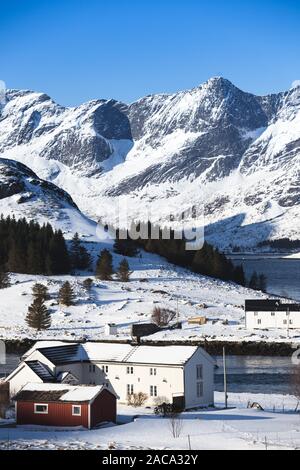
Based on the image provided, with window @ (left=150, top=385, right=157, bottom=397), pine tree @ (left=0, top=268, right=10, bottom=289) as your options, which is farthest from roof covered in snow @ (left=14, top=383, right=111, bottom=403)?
pine tree @ (left=0, top=268, right=10, bottom=289)

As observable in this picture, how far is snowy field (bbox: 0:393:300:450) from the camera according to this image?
30078 mm

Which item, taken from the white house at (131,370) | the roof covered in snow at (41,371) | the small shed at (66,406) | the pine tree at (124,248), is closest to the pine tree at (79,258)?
the pine tree at (124,248)

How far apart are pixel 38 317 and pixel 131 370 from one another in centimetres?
3738

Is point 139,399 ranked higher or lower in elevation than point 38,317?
lower

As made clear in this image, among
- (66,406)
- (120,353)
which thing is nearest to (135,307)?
(120,353)

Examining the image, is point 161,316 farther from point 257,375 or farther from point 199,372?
point 199,372

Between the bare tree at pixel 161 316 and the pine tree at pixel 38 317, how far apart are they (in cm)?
1068

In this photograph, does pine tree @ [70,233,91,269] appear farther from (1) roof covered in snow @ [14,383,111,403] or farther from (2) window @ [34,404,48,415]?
(2) window @ [34,404,48,415]

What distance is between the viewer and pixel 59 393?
3759cm

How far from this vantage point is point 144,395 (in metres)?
45.9

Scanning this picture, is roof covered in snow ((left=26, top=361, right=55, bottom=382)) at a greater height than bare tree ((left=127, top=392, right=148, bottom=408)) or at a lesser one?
greater

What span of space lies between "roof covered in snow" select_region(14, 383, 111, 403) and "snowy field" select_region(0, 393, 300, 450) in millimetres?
1458
